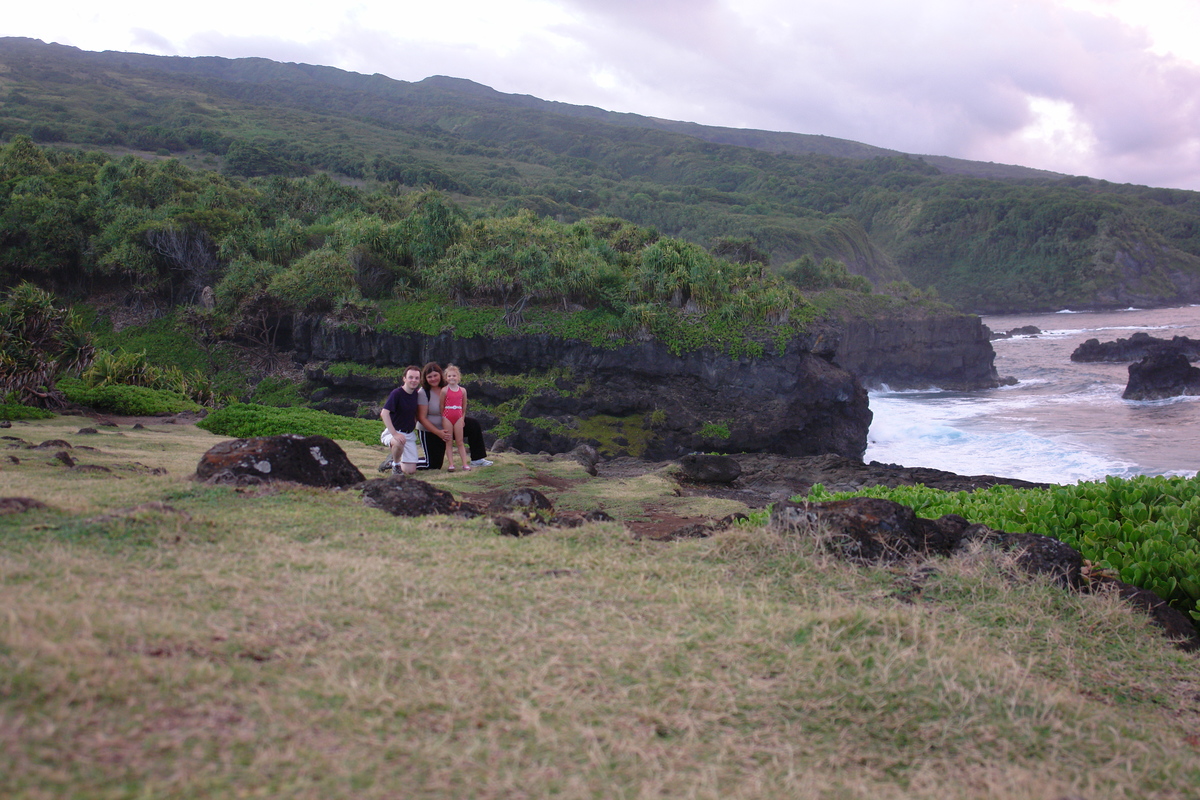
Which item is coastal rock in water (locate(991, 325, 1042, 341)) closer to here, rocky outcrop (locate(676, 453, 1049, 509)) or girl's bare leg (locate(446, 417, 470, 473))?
rocky outcrop (locate(676, 453, 1049, 509))

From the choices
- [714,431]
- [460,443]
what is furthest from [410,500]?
[714,431]

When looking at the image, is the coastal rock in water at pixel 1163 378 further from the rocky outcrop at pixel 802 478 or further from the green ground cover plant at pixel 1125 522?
the green ground cover plant at pixel 1125 522

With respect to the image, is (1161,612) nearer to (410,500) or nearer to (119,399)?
(410,500)

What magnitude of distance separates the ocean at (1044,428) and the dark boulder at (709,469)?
13.0 metres

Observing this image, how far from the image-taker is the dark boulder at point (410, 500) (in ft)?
20.6

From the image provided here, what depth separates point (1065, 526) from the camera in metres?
6.57

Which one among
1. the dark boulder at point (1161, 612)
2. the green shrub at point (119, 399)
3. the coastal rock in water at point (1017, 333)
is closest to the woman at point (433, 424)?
the dark boulder at point (1161, 612)

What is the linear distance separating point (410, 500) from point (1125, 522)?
585cm

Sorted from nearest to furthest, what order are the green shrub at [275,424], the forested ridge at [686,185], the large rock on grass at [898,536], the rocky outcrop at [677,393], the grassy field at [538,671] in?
the grassy field at [538,671]
the large rock on grass at [898,536]
the green shrub at [275,424]
the rocky outcrop at [677,393]
the forested ridge at [686,185]

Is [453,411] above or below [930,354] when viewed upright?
below

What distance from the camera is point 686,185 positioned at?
11056 cm

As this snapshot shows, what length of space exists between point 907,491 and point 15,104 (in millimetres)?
91085

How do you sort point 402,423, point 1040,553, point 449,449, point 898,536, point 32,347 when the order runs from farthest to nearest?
point 32,347
point 449,449
point 402,423
point 898,536
point 1040,553

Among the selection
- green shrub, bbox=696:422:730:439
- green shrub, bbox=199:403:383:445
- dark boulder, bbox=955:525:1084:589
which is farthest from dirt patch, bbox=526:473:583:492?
green shrub, bbox=696:422:730:439
